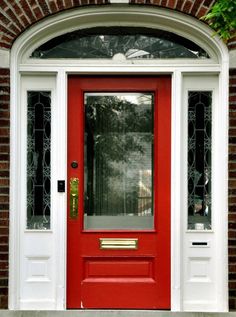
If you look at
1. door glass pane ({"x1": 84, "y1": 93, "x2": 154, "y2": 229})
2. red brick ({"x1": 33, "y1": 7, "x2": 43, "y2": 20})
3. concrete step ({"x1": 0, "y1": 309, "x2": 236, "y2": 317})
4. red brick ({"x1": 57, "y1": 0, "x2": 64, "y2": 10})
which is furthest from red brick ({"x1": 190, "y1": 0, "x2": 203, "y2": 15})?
concrete step ({"x1": 0, "y1": 309, "x2": 236, "y2": 317})

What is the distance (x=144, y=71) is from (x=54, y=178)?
1.36 metres

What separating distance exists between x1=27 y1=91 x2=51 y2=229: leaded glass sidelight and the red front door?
8.9 inches

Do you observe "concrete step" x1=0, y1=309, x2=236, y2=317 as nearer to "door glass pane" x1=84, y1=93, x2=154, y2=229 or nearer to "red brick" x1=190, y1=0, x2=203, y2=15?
"door glass pane" x1=84, y1=93, x2=154, y2=229

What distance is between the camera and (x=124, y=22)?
548 cm

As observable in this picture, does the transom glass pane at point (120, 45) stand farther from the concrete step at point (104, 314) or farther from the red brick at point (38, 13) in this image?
the concrete step at point (104, 314)

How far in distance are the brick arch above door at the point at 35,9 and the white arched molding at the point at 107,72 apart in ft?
0.20

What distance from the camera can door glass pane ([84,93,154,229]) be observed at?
218 inches

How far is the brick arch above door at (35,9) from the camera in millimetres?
5238

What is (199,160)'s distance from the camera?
5.47m

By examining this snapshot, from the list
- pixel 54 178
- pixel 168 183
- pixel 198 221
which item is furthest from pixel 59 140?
pixel 198 221

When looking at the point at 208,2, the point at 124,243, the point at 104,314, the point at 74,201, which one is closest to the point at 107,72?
the point at 208,2

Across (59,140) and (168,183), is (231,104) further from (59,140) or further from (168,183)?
(59,140)

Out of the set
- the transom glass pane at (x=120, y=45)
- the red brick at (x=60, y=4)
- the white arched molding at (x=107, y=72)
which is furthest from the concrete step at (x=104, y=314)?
the red brick at (x=60, y=4)

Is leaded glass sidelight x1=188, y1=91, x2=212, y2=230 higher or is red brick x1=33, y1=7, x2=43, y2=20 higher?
red brick x1=33, y1=7, x2=43, y2=20
